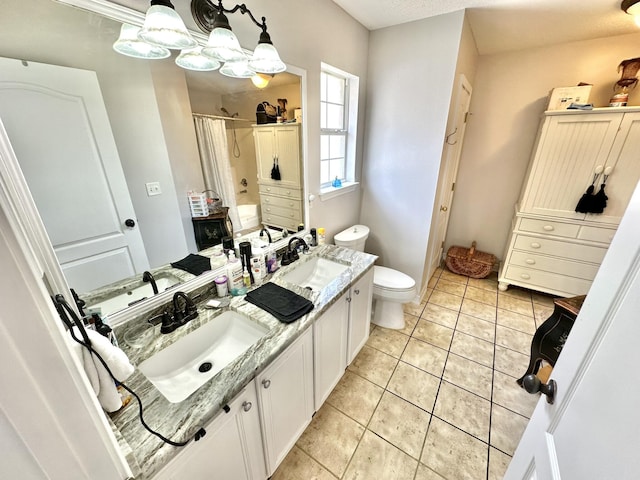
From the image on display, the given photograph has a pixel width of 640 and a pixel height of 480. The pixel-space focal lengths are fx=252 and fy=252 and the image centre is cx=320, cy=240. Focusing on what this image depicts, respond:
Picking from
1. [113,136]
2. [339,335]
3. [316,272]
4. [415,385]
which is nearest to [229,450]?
[339,335]

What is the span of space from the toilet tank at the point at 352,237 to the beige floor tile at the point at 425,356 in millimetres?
960

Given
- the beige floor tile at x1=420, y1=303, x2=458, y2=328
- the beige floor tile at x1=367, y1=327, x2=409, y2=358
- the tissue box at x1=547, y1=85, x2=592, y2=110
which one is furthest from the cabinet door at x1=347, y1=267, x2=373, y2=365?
the tissue box at x1=547, y1=85, x2=592, y2=110

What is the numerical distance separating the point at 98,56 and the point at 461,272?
140 inches

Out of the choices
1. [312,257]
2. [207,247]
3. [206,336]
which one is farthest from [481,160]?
[206,336]

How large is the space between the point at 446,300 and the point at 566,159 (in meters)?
1.64

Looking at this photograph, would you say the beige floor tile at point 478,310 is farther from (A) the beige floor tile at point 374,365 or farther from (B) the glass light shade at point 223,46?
(B) the glass light shade at point 223,46

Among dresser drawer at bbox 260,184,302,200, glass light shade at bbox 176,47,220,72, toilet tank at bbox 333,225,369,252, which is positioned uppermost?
glass light shade at bbox 176,47,220,72

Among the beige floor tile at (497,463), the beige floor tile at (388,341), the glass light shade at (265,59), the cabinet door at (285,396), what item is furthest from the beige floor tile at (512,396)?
the glass light shade at (265,59)

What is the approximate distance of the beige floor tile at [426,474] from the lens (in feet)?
4.16

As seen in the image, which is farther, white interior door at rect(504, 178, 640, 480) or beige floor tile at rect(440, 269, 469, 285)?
beige floor tile at rect(440, 269, 469, 285)

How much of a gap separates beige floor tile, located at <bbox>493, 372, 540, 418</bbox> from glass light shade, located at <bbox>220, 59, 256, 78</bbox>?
8.11 feet

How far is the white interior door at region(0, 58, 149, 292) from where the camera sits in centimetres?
76

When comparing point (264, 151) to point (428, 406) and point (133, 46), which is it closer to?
point (133, 46)

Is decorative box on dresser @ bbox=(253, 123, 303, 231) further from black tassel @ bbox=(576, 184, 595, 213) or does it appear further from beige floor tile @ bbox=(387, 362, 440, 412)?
black tassel @ bbox=(576, 184, 595, 213)
